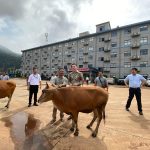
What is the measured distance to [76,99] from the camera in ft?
24.1

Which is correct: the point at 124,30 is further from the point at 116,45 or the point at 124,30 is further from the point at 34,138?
the point at 34,138

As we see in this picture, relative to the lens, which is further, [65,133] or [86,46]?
[86,46]

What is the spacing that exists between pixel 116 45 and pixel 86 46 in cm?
1143

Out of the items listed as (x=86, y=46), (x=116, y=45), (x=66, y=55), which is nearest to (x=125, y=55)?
(x=116, y=45)

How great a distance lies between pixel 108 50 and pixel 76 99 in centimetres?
5871

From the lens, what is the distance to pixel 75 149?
6.03 metres

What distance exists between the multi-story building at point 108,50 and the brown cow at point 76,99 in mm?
50025

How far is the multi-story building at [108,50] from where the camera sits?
5731 centimetres

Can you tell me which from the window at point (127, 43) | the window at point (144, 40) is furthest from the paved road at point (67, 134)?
the window at point (127, 43)

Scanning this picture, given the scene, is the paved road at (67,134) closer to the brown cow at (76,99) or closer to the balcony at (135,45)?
the brown cow at (76,99)

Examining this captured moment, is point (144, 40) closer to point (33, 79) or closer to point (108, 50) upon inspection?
point (108, 50)

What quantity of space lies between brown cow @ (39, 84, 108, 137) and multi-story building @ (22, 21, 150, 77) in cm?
5003

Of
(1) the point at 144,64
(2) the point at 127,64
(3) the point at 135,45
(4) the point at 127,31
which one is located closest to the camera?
(1) the point at 144,64

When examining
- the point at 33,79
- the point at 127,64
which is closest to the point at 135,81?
the point at 33,79
